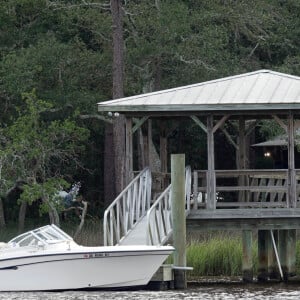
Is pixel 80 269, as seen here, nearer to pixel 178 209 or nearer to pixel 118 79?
pixel 178 209

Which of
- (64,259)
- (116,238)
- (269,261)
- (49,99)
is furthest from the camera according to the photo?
(49,99)

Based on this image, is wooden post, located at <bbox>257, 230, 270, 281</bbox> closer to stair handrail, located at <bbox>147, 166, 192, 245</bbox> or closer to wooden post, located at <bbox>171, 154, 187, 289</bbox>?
stair handrail, located at <bbox>147, 166, 192, 245</bbox>

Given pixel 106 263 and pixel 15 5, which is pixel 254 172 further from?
pixel 15 5

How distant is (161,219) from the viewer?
3072 centimetres

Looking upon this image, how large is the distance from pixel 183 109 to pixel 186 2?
16.5 metres

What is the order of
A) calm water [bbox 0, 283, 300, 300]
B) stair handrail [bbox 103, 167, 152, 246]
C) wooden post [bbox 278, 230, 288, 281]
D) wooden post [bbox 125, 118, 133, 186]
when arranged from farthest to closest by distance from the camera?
wooden post [bbox 278, 230, 288, 281], wooden post [bbox 125, 118, 133, 186], stair handrail [bbox 103, 167, 152, 246], calm water [bbox 0, 283, 300, 300]

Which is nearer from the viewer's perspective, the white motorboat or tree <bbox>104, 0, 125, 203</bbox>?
the white motorboat

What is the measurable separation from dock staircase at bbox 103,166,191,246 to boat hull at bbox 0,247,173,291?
92 centimetres

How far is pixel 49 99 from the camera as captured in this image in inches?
1777

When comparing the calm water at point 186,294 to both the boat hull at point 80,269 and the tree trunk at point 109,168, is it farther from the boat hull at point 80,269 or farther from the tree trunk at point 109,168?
the tree trunk at point 109,168

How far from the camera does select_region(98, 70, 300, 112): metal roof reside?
3139cm

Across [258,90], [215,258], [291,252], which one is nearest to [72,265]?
[215,258]

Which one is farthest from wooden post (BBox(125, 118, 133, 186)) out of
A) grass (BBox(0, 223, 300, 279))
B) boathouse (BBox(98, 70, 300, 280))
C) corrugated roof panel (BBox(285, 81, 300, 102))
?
corrugated roof panel (BBox(285, 81, 300, 102))

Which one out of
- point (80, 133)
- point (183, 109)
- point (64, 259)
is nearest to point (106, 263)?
point (64, 259)
